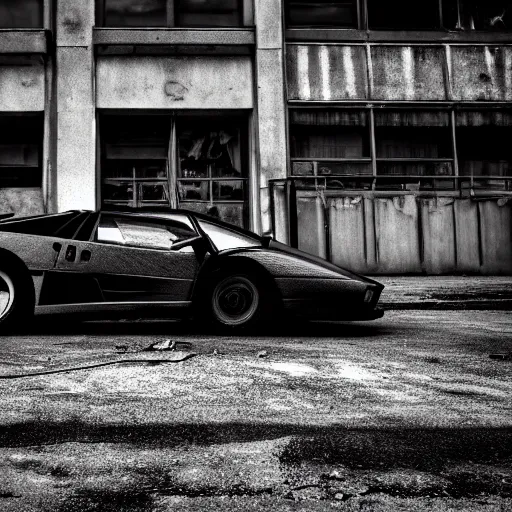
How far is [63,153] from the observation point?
14.9m

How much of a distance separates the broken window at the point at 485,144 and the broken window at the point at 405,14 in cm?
215

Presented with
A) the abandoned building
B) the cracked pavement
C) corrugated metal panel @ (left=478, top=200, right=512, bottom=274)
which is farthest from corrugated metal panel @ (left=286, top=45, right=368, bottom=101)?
the cracked pavement

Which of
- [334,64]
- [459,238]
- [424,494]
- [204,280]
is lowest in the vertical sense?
[424,494]

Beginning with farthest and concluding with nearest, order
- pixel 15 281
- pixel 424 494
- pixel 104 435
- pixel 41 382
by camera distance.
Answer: pixel 15 281 < pixel 41 382 < pixel 104 435 < pixel 424 494

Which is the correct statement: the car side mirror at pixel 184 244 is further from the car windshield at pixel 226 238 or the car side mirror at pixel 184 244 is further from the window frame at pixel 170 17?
the window frame at pixel 170 17

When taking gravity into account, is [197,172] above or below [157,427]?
above

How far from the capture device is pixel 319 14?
51.1ft

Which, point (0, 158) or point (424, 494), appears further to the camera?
point (0, 158)

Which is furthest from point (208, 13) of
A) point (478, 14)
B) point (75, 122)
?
point (478, 14)

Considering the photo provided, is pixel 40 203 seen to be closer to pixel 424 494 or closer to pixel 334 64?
pixel 334 64

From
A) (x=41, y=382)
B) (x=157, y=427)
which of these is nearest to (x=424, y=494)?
(x=157, y=427)

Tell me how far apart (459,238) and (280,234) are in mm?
3711

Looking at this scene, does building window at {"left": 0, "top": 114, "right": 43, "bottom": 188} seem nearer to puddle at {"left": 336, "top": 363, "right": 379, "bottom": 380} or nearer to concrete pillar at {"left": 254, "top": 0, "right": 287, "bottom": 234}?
concrete pillar at {"left": 254, "top": 0, "right": 287, "bottom": 234}

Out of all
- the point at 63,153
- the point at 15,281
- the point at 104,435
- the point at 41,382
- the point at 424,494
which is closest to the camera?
the point at 424,494
